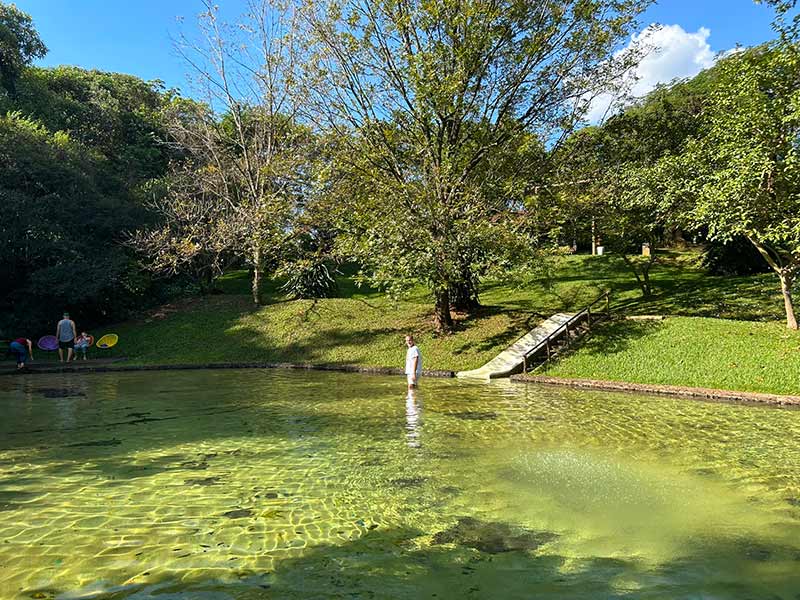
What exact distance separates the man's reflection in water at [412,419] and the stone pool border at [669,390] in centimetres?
409

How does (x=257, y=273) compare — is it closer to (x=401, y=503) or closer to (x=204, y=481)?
(x=204, y=481)

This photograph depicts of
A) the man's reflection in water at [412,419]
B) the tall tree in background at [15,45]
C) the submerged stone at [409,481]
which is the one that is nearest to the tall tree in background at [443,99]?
the man's reflection in water at [412,419]

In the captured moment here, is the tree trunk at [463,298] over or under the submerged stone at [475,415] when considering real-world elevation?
over

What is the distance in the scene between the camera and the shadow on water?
404 centimetres

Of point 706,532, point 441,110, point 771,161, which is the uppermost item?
point 441,110

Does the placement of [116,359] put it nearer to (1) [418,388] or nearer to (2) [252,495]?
(1) [418,388]

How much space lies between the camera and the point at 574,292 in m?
27.8

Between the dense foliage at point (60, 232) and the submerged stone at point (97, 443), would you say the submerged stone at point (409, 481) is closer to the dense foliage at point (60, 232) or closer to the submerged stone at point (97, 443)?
the submerged stone at point (97, 443)

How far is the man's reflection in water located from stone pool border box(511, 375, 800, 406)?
4090 mm

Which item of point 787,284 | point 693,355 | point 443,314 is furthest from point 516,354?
point 787,284

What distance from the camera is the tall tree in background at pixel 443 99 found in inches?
711

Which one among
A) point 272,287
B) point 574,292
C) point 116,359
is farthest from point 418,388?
point 272,287

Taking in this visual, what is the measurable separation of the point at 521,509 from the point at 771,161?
13.7 meters

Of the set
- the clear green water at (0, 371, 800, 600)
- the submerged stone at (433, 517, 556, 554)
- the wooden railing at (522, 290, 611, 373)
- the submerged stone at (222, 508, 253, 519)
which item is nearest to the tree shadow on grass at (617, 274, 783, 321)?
the wooden railing at (522, 290, 611, 373)
